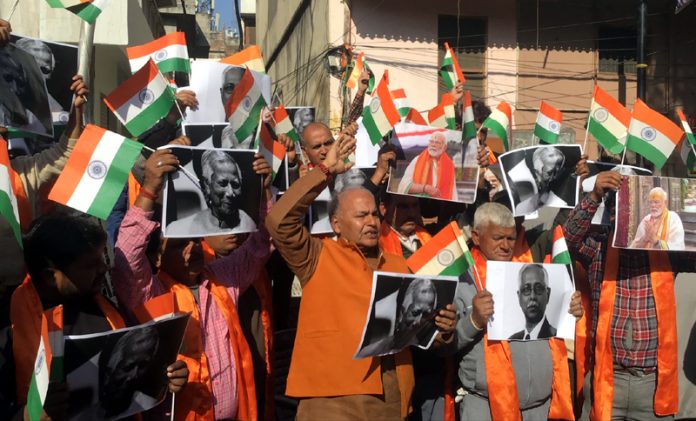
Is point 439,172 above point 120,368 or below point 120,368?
above

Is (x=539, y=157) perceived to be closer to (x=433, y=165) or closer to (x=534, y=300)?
(x=433, y=165)

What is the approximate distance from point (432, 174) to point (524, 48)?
1066cm

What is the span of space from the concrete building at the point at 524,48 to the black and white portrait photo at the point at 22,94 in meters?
10.6

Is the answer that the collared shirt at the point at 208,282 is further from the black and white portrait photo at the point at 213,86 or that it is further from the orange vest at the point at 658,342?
the orange vest at the point at 658,342

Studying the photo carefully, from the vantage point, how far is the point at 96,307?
2992 millimetres

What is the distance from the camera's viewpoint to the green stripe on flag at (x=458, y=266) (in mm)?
3850

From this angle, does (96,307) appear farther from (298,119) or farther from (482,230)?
(298,119)

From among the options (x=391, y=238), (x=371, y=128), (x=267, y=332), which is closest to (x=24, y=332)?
(x=267, y=332)

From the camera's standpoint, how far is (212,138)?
4.63 metres

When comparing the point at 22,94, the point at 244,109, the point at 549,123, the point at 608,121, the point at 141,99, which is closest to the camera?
the point at 22,94

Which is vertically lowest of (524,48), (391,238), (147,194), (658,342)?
(658,342)

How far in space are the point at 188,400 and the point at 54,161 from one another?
1236 millimetres

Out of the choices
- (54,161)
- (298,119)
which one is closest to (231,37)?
(298,119)

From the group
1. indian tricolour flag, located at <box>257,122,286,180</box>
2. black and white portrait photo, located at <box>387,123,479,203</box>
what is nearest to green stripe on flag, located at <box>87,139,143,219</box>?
indian tricolour flag, located at <box>257,122,286,180</box>
